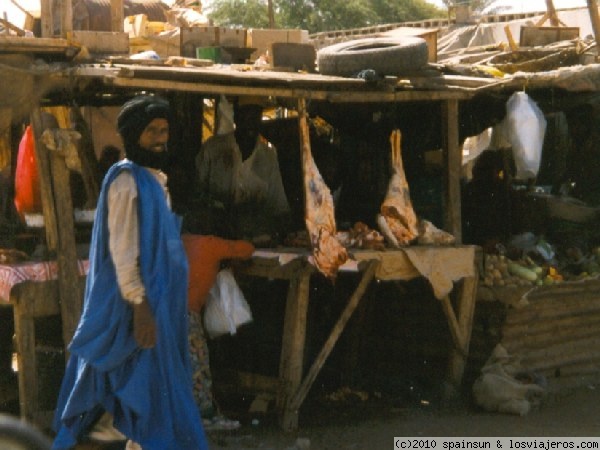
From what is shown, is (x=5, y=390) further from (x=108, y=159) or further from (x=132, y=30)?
(x=132, y=30)

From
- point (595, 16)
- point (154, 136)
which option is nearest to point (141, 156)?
point (154, 136)

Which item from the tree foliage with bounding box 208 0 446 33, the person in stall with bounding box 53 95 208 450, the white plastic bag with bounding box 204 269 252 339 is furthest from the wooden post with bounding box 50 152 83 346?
the tree foliage with bounding box 208 0 446 33

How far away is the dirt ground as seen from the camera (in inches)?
275

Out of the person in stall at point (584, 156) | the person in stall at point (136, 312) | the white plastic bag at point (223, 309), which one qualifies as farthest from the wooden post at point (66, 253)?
the person in stall at point (584, 156)

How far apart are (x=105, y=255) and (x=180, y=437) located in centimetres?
87

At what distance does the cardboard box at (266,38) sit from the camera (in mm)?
10680

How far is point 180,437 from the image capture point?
472 cm

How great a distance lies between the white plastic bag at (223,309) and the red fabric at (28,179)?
1.28 meters

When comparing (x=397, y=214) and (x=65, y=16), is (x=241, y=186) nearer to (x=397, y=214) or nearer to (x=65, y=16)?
(x=397, y=214)

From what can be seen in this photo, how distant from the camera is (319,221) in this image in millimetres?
7285

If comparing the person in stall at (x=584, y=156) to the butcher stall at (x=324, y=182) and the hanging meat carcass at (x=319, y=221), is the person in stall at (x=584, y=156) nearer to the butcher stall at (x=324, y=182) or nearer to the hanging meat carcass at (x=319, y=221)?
the butcher stall at (x=324, y=182)

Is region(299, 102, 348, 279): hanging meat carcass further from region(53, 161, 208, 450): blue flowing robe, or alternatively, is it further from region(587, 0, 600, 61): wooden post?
region(587, 0, 600, 61): wooden post

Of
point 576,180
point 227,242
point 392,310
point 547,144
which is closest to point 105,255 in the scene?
point 227,242

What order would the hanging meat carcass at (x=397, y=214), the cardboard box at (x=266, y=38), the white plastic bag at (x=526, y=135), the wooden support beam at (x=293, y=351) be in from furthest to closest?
the cardboard box at (x=266, y=38) → the white plastic bag at (x=526, y=135) → the hanging meat carcass at (x=397, y=214) → the wooden support beam at (x=293, y=351)
